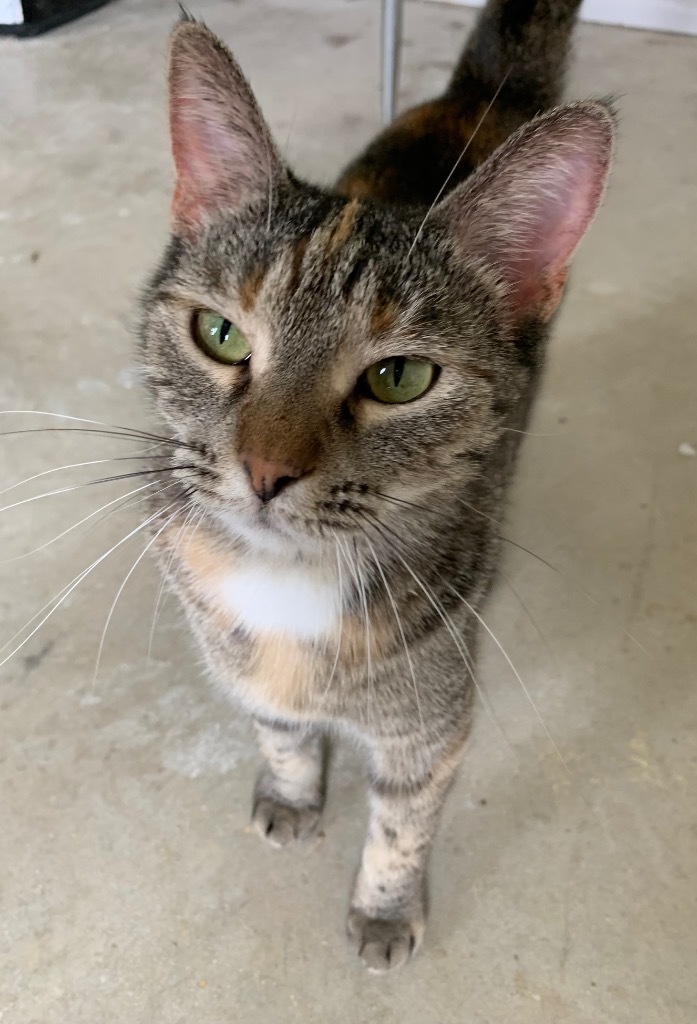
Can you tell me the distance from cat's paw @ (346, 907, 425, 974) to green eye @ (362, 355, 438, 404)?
77 centimetres

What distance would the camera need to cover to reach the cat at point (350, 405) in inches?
31.0

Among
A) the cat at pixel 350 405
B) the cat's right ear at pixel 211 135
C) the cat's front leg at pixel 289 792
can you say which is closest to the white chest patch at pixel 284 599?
the cat at pixel 350 405

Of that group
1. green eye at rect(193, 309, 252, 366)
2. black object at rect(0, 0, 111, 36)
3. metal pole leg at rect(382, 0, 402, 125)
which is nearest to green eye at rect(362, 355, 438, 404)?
green eye at rect(193, 309, 252, 366)

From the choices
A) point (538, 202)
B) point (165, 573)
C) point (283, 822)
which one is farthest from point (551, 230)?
point (283, 822)

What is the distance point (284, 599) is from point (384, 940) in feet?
1.82

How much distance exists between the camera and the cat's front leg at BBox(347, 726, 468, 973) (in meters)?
1.05

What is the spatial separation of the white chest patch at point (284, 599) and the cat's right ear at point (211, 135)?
42 cm

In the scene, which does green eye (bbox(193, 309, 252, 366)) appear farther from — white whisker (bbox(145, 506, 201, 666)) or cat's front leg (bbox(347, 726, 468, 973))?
cat's front leg (bbox(347, 726, 468, 973))

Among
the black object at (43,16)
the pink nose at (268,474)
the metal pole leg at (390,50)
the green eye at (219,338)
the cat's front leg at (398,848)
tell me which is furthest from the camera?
the black object at (43,16)

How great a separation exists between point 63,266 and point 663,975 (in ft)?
6.69

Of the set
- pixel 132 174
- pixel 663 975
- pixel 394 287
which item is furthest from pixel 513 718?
pixel 132 174

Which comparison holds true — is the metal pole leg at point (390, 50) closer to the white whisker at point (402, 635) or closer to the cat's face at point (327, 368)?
the cat's face at point (327, 368)

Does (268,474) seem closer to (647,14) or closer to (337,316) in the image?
(337,316)

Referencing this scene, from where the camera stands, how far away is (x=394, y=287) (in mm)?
816
